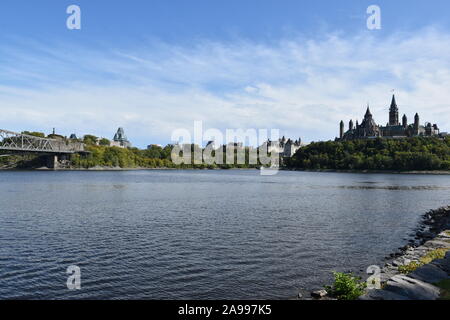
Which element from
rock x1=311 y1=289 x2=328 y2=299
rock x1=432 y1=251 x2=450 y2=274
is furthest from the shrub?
rock x1=311 y1=289 x2=328 y2=299

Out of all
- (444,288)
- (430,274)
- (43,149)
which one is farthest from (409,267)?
(43,149)

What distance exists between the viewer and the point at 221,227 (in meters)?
31.0

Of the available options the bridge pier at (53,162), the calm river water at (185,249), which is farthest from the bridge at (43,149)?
the calm river water at (185,249)

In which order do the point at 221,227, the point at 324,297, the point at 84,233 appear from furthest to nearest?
the point at 221,227 → the point at 84,233 → the point at 324,297

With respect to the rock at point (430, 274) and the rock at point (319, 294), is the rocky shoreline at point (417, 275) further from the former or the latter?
the rock at point (319, 294)

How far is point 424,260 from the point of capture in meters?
18.6

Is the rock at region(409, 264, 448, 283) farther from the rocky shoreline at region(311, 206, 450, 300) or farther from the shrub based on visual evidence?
the shrub

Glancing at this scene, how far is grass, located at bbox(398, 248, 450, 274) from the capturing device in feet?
57.8

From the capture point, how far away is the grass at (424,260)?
17625 mm

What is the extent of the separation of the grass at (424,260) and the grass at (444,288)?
3278 millimetres

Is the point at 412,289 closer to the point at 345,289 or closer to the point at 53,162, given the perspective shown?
the point at 345,289

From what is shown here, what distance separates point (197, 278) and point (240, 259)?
4.01m
